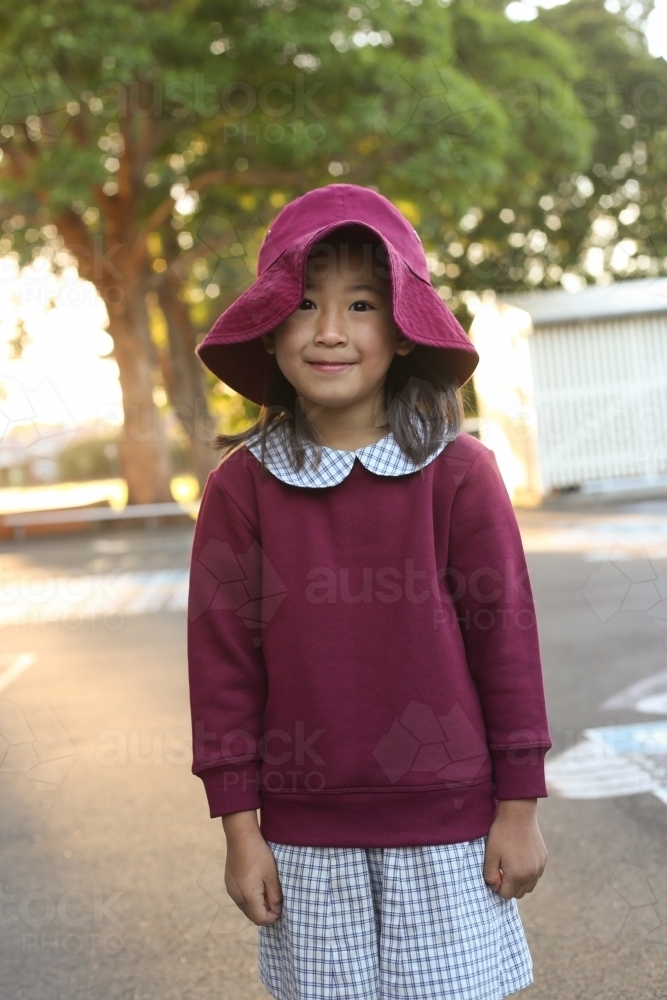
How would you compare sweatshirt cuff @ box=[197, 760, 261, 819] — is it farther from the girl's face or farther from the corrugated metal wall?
the corrugated metal wall

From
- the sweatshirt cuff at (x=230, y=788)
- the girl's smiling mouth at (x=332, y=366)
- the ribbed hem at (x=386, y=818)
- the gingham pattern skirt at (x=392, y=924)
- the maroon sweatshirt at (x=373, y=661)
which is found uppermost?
the girl's smiling mouth at (x=332, y=366)

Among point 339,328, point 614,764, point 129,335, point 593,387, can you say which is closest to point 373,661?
point 339,328

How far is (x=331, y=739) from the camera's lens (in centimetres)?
152

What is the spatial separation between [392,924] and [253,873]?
0.20 meters

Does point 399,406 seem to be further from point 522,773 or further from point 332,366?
point 522,773

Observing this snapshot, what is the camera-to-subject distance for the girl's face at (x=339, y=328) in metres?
1.58

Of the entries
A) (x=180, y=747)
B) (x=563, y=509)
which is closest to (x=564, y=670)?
(x=180, y=747)

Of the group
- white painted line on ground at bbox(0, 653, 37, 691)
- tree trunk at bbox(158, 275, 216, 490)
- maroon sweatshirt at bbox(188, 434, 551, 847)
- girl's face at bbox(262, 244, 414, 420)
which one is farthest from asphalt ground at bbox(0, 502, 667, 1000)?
tree trunk at bbox(158, 275, 216, 490)

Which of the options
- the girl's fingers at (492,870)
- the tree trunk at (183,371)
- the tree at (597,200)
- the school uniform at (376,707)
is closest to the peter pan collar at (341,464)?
the school uniform at (376,707)

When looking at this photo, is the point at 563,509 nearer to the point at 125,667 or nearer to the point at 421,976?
the point at 125,667

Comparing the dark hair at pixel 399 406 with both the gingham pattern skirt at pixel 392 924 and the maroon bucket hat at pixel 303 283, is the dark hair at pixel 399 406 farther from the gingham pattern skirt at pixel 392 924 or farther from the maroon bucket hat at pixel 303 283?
the gingham pattern skirt at pixel 392 924

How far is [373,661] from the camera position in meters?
1.53

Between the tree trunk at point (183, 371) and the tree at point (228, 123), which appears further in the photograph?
the tree trunk at point (183, 371)

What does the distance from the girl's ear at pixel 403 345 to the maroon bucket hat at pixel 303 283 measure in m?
0.05
